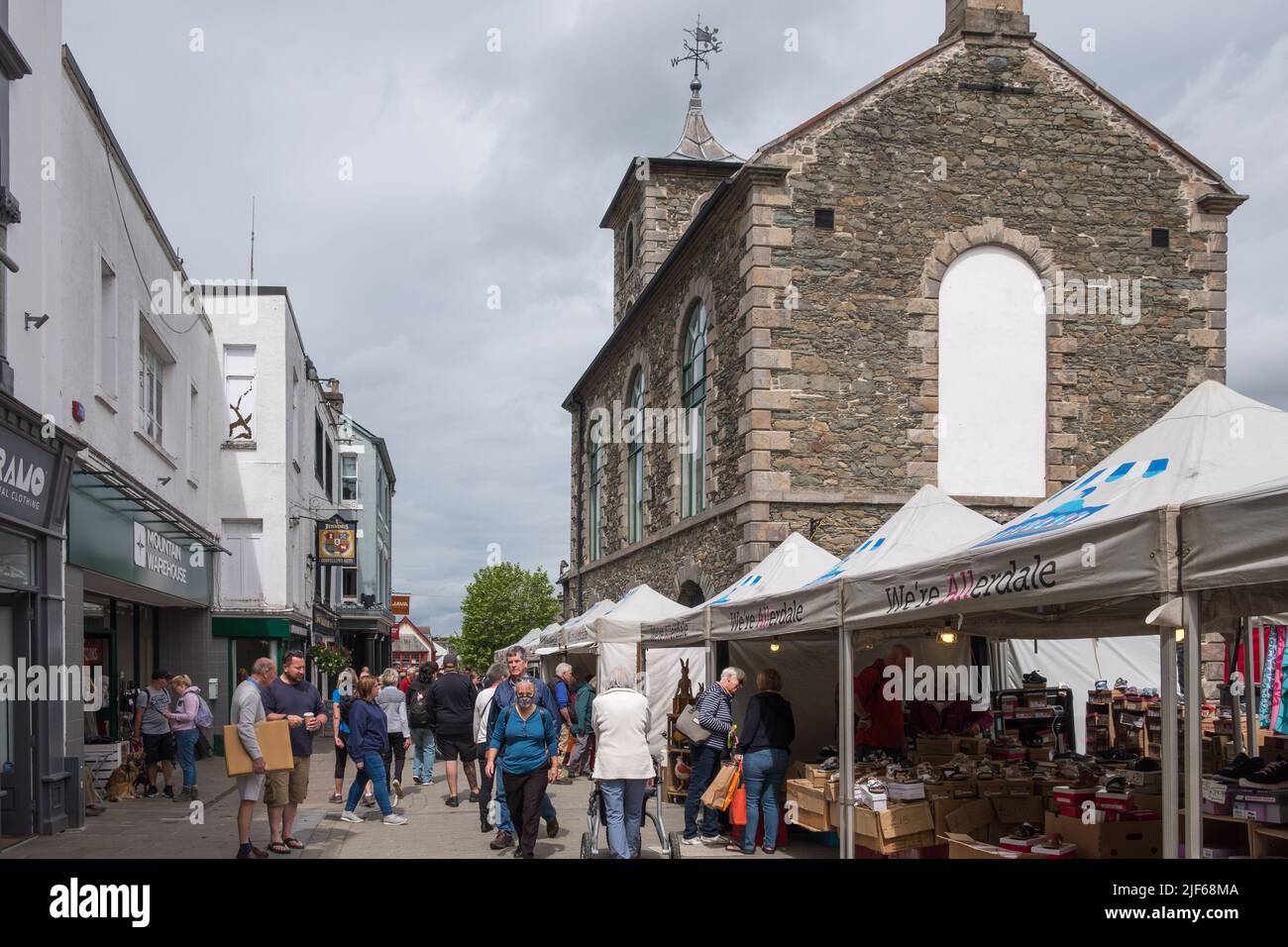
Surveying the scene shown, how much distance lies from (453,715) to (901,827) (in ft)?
22.0

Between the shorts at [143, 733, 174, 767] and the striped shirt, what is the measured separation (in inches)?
302

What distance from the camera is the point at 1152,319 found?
18906mm

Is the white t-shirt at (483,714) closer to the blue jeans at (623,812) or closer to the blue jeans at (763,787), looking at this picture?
the blue jeans at (763,787)

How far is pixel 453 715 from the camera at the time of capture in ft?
47.1

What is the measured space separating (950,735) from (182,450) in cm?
→ 1355

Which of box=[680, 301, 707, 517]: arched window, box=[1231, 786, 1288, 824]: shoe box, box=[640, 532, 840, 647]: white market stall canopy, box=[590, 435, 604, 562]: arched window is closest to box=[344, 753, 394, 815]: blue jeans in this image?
box=[640, 532, 840, 647]: white market stall canopy

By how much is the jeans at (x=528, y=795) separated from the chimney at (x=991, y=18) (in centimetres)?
1406

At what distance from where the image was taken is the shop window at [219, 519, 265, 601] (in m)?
26.5

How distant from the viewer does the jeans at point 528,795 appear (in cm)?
988


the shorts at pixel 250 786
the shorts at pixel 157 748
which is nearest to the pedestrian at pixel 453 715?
the shorts at pixel 157 748

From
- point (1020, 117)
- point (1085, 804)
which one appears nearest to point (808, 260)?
point (1020, 117)

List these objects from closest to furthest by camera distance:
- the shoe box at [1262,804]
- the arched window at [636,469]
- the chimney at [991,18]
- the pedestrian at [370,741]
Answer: the shoe box at [1262,804], the pedestrian at [370,741], the chimney at [991,18], the arched window at [636,469]
